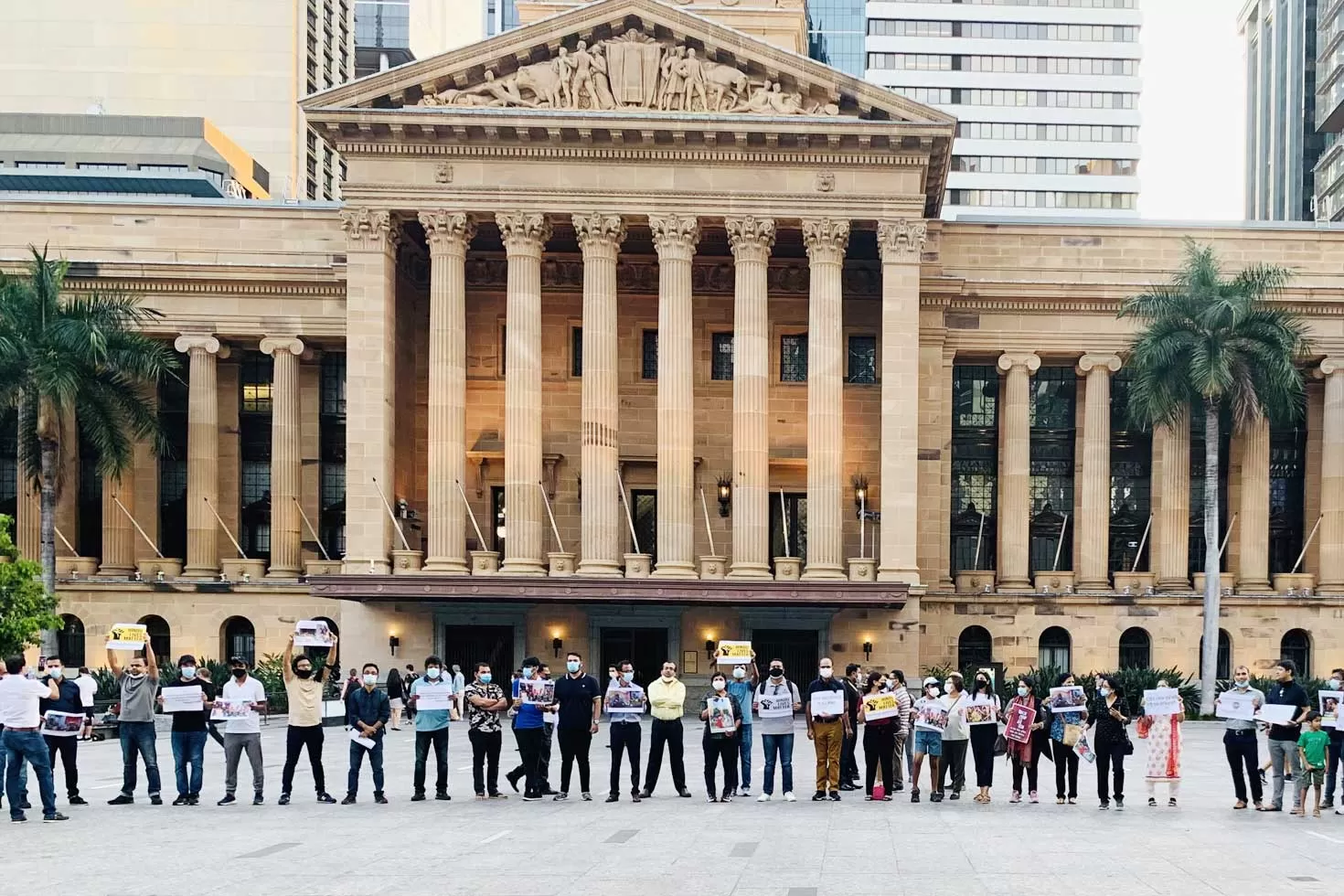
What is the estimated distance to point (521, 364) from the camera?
52250 mm

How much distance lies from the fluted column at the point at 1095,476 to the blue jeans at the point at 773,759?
32.7 m

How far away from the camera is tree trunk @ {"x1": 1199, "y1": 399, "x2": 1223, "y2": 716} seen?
171 feet

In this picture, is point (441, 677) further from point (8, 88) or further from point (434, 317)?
point (8, 88)

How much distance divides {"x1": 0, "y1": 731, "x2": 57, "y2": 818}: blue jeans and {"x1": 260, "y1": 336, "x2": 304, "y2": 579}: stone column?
110 feet

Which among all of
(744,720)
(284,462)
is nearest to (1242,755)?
(744,720)

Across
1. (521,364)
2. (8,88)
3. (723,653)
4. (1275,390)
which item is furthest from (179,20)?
(723,653)

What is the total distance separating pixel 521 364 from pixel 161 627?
15662mm

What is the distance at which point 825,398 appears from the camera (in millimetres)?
52250

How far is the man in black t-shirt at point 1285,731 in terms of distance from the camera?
→ 2556 cm

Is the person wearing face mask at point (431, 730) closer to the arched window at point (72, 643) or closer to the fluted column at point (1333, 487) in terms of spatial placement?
the arched window at point (72, 643)

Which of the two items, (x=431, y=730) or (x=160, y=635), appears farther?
(x=160, y=635)

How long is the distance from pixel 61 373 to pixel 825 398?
71.7 feet

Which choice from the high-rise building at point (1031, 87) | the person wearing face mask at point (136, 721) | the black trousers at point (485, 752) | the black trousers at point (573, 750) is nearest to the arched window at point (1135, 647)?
the black trousers at point (573, 750)

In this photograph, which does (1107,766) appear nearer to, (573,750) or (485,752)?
(573,750)
